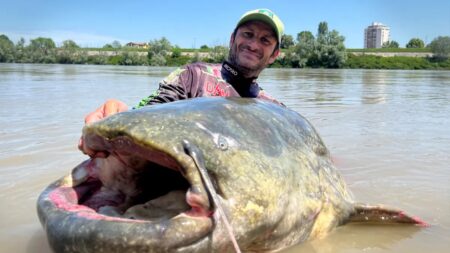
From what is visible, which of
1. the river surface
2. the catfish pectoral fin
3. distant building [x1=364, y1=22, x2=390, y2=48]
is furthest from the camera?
distant building [x1=364, y1=22, x2=390, y2=48]

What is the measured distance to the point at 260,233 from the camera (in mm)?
1856

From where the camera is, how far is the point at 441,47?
226 feet

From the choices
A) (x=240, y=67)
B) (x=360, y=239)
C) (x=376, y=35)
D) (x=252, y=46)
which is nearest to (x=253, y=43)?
(x=252, y=46)

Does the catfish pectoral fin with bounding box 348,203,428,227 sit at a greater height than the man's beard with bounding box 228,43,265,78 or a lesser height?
lesser

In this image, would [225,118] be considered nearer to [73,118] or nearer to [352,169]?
[352,169]

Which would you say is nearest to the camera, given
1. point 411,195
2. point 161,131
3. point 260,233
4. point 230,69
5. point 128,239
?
point 128,239

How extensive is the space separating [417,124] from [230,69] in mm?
4813

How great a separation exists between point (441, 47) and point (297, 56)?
22056 mm

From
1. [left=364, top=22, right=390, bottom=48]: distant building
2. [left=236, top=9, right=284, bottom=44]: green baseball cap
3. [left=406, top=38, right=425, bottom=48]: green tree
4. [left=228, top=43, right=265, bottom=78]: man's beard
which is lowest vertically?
[left=228, top=43, right=265, bottom=78]: man's beard

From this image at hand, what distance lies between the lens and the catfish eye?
1775 mm

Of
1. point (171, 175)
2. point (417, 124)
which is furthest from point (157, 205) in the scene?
point (417, 124)

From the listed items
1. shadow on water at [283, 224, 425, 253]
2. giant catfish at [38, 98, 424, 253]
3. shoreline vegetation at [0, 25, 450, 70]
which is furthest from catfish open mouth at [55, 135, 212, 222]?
shoreline vegetation at [0, 25, 450, 70]

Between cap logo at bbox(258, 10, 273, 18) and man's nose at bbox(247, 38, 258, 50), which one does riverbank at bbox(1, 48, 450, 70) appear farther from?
cap logo at bbox(258, 10, 273, 18)

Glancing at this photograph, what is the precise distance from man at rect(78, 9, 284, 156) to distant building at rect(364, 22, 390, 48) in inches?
7412
